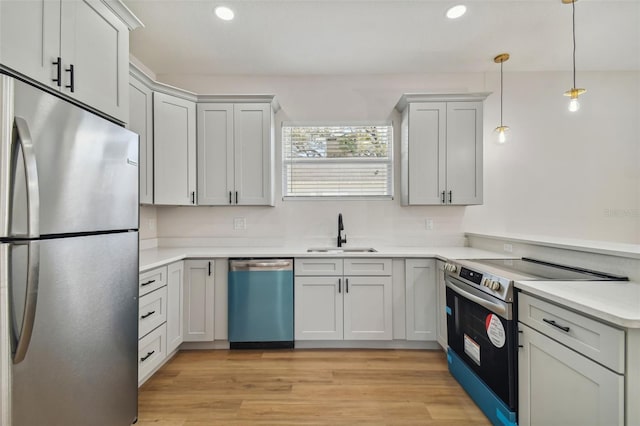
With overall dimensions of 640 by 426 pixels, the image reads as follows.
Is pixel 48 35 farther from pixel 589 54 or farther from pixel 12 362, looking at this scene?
pixel 589 54

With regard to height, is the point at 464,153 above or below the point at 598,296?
above

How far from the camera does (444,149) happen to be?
2883 mm

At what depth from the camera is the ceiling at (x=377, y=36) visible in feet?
7.25

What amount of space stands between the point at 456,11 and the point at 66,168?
277cm

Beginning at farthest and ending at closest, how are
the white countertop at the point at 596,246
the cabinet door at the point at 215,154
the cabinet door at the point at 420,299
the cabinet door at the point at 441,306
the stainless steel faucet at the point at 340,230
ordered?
1. the stainless steel faucet at the point at 340,230
2. the cabinet door at the point at 215,154
3. the cabinet door at the point at 420,299
4. the cabinet door at the point at 441,306
5. the white countertop at the point at 596,246

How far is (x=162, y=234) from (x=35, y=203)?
2252 mm

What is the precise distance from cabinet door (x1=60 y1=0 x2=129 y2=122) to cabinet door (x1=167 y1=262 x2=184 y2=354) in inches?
50.9

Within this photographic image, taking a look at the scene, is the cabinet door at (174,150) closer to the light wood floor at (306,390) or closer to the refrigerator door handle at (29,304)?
the light wood floor at (306,390)

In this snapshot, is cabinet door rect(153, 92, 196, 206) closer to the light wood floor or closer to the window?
the window

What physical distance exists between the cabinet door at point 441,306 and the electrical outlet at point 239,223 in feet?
6.73

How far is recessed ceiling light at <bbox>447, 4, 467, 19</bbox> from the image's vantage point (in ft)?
7.19

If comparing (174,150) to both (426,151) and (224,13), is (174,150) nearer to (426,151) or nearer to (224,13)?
(224,13)

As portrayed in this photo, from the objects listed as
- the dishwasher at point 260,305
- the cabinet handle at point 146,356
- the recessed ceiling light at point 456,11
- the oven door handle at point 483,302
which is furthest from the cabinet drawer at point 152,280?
the recessed ceiling light at point 456,11

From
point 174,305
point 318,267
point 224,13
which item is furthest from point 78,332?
point 224,13
